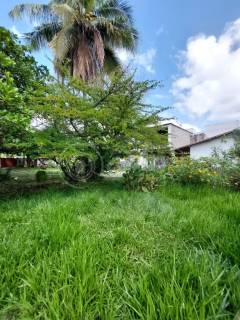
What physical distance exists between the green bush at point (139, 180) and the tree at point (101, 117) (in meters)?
0.61

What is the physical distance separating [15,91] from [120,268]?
321 centimetres

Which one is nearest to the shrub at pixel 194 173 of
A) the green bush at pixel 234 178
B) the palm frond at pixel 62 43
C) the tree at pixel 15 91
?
the green bush at pixel 234 178

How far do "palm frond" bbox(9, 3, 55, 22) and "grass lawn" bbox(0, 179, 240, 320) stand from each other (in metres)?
15.0

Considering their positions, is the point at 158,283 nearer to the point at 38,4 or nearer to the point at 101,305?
the point at 101,305

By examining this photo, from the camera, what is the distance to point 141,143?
6.96m

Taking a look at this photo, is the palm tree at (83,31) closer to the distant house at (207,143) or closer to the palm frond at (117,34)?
the palm frond at (117,34)

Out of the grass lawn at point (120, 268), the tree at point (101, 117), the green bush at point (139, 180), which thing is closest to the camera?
the grass lawn at point (120, 268)

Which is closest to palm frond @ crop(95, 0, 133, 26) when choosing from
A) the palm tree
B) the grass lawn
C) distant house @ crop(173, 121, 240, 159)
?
the palm tree

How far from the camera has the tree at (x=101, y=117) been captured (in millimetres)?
6039

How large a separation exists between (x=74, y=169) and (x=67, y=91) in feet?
8.26

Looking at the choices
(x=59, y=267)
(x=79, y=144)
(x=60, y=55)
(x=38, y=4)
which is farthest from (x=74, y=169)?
(x=38, y=4)

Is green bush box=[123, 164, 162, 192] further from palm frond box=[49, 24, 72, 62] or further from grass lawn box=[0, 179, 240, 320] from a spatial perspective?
palm frond box=[49, 24, 72, 62]

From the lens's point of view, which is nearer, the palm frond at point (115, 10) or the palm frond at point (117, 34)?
the palm frond at point (117, 34)

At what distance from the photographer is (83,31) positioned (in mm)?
14219
